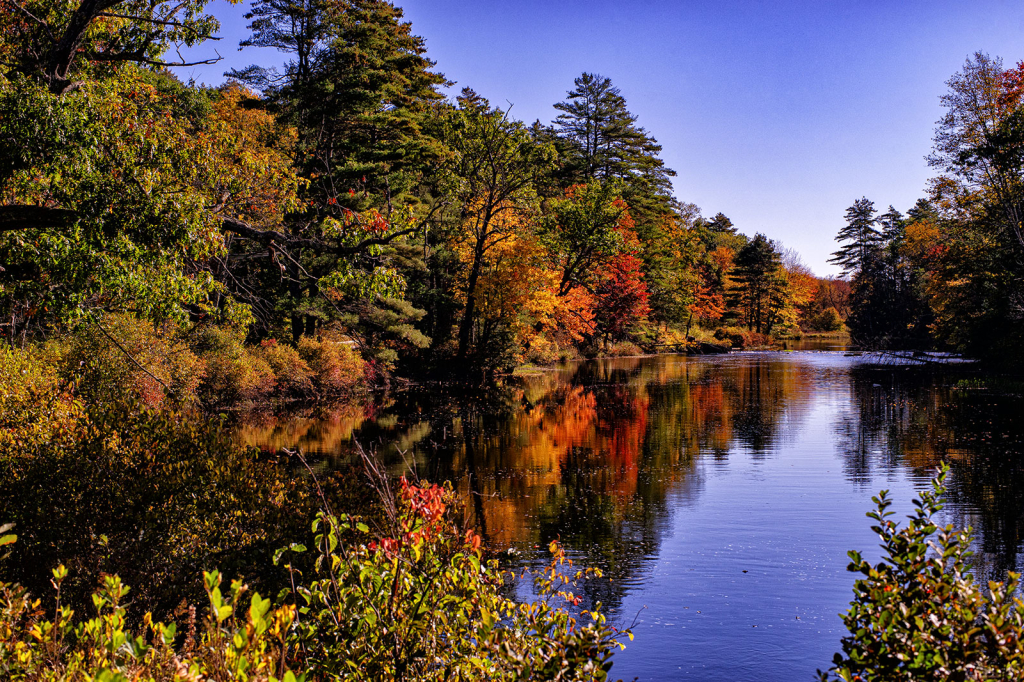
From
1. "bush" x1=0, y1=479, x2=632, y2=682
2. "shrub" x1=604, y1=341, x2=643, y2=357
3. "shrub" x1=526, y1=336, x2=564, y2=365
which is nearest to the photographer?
"bush" x1=0, y1=479, x2=632, y2=682

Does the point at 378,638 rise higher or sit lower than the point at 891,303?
lower

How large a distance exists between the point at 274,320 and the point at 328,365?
3.00 metres

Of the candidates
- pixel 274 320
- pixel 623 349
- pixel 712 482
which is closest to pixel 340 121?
pixel 274 320

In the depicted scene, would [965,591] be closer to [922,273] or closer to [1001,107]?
[1001,107]

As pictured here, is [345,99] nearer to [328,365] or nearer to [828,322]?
[328,365]

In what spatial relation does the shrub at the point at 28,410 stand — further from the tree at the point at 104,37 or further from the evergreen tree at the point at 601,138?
the evergreen tree at the point at 601,138

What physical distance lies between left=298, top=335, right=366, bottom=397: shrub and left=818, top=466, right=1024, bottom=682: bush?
1030 inches

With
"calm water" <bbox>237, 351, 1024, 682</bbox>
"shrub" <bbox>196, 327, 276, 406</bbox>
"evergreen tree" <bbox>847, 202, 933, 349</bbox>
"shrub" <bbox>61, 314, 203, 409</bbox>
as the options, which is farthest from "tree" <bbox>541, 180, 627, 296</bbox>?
"evergreen tree" <bbox>847, 202, 933, 349</bbox>

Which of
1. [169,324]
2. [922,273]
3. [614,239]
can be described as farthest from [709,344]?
[169,324]

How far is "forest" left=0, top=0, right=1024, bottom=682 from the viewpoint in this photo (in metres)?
3.57

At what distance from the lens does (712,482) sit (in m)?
14.6

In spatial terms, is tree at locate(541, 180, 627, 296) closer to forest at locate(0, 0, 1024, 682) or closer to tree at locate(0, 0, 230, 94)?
forest at locate(0, 0, 1024, 682)

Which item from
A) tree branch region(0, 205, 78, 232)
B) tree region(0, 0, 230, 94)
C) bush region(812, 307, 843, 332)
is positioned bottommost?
tree branch region(0, 205, 78, 232)

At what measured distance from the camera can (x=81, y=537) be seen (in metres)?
7.70
